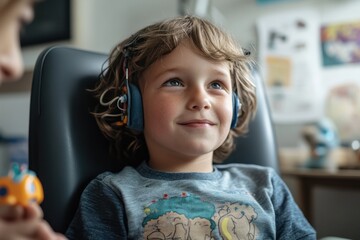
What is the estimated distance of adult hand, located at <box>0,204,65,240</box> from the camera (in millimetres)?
401

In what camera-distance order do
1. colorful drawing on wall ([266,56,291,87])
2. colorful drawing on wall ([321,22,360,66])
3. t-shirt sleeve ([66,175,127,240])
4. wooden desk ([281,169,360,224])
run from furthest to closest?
colorful drawing on wall ([266,56,291,87]) → colorful drawing on wall ([321,22,360,66]) → wooden desk ([281,169,360,224]) → t-shirt sleeve ([66,175,127,240])

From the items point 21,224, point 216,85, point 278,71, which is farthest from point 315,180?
point 21,224

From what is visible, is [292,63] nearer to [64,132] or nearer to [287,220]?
[287,220]

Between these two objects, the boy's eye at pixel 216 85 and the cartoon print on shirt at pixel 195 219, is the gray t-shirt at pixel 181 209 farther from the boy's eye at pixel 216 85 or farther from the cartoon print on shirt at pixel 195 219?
the boy's eye at pixel 216 85

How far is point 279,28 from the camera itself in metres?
1.89

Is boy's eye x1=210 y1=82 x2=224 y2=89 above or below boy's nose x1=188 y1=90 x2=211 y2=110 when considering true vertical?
above

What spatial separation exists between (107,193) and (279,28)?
1336mm

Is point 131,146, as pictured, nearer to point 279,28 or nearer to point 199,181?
point 199,181

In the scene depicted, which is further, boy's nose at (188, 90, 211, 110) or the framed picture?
the framed picture

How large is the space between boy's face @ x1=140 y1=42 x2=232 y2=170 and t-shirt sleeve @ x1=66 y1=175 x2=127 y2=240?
0.15m

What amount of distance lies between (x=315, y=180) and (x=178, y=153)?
878 millimetres

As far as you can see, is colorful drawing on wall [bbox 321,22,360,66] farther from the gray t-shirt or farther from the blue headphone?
the blue headphone

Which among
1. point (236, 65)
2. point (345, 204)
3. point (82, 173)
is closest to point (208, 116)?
point (236, 65)

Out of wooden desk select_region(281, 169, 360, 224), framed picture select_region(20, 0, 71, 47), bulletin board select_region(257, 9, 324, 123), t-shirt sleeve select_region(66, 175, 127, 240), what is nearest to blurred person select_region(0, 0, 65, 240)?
t-shirt sleeve select_region(66, 175, 127, 240)
